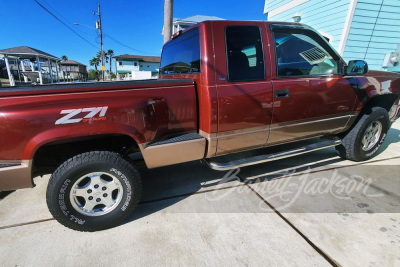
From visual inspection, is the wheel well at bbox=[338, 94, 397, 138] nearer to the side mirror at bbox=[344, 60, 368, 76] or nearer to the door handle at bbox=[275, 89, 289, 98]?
the side mirror at bbox=[344, 60, 368, 76]

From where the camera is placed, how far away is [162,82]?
2158 mm

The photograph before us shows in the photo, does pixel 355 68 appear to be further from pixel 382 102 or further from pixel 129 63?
pixel 129 63

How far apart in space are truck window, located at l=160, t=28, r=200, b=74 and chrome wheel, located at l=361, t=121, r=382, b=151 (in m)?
3.00

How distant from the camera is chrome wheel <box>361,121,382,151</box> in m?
3.56

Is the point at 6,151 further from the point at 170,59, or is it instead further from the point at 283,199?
the point at 283,199

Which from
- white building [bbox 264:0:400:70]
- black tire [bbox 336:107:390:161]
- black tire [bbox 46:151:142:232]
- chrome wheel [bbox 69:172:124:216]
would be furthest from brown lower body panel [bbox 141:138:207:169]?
white building [bbox 264:0:400:70]

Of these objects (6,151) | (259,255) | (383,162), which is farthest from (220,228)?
(383,162)

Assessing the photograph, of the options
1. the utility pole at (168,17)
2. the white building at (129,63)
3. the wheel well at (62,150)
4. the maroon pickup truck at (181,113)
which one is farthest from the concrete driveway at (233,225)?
the white building at (129,63)

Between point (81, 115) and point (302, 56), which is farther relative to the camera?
point (302, 56)

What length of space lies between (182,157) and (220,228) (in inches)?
32.1

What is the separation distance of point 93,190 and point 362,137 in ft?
12.7

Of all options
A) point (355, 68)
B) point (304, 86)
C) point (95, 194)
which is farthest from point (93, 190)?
point (355, 68)

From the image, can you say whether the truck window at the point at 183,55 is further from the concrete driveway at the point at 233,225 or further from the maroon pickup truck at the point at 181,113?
the concrete driveway at the point at 233,225

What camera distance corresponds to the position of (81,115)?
182 cm
